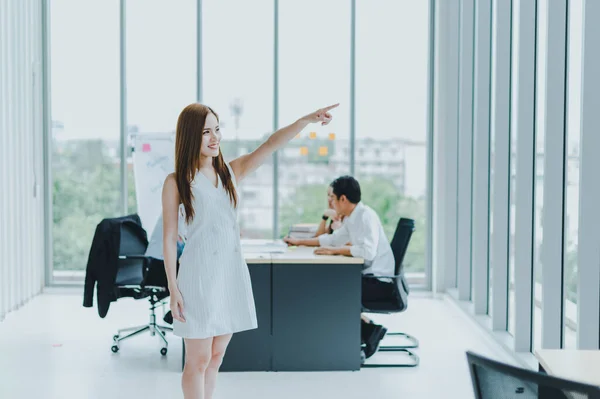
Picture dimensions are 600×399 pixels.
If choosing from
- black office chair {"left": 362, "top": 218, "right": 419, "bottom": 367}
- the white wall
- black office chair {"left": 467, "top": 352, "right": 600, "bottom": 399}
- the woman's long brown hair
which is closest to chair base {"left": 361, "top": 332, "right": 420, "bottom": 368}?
black office chair {"left": 362, "top": 218, "right": 419, "bottom": 367}

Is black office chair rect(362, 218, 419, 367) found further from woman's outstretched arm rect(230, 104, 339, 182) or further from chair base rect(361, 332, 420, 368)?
woman's outstretched arm rect(230, 104, 339, 182)

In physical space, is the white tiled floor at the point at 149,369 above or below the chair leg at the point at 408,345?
below

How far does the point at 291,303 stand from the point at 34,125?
3.96 meters

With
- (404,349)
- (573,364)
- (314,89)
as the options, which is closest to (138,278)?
(404,349)

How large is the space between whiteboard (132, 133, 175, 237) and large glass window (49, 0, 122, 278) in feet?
2.00

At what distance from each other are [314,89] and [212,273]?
4.73 m

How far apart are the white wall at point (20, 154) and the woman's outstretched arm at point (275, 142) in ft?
12.5

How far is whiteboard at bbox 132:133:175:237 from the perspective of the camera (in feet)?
22.6

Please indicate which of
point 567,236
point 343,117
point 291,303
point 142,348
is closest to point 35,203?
point 142,348

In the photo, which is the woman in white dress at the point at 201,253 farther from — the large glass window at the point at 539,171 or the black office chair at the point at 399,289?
the large glass window at the point at 539,171

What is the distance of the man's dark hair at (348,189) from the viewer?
189 inches

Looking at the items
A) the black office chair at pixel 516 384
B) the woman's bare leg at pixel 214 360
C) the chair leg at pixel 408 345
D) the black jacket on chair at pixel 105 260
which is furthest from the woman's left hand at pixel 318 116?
the chair leg at pixel 408 345

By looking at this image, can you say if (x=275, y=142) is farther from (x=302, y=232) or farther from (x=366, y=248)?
(x=302, y=232)

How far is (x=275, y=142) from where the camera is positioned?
3.12m
